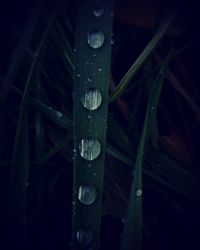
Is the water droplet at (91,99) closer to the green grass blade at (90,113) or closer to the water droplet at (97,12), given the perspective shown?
the green grass blade at (90,113)

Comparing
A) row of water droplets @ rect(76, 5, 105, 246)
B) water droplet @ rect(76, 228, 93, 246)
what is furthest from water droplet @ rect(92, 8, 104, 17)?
water droplet @ rect(76, 228, 93, 246)

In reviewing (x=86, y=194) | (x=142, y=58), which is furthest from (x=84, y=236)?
(x=142, y=58)

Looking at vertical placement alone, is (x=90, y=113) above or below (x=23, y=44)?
below

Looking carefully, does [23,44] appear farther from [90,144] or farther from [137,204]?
[137,204]

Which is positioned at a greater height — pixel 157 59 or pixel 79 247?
pixel 157 59

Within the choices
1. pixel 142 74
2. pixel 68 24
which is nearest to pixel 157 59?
pixel 142 74

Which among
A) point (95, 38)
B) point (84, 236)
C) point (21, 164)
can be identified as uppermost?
point (95, 38)

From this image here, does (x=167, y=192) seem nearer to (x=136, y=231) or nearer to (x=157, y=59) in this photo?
(x=136, y=231)
